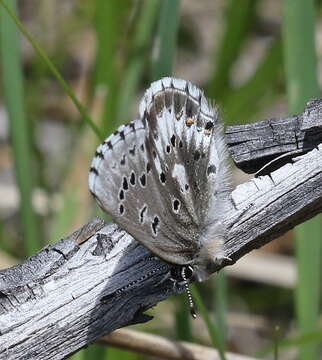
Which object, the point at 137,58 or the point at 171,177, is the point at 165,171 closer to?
the point at 171,177

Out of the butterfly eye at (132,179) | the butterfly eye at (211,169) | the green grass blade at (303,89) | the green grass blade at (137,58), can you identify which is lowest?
the butterfly eye at (132,179)

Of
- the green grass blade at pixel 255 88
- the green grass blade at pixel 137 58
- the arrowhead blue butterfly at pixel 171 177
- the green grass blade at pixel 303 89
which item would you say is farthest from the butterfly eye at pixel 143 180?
the green grass blade at pixel 255 88

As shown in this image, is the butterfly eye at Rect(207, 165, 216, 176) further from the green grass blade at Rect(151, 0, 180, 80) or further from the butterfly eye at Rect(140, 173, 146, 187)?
the green grass blade at Rect(151, 0, 180, 80)

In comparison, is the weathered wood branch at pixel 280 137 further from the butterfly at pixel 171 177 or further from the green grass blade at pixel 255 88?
the green grass blade at pixel 255 88

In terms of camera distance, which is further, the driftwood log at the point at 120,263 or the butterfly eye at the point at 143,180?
the butterfly eye at the point at 143,180

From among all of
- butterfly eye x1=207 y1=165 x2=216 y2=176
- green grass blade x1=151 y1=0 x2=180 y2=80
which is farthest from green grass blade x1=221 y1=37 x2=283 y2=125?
butterfly eye x1=207 y1=165 x2=216 y2=176

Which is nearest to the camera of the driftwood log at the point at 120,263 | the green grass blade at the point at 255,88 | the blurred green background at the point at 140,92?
the driftwood log at the point at 120,263
